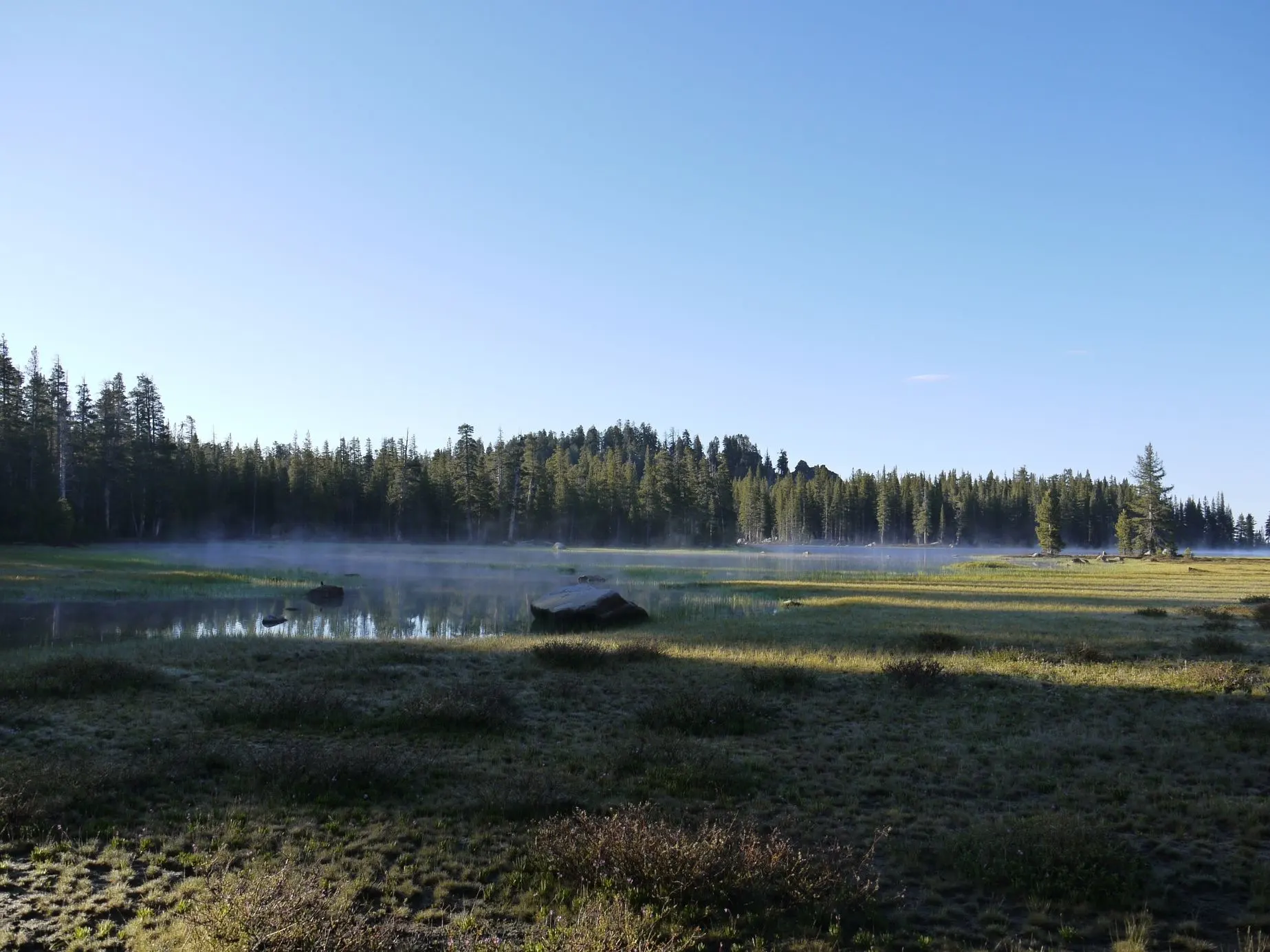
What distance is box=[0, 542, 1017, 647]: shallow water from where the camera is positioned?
102ft

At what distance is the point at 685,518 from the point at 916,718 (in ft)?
430

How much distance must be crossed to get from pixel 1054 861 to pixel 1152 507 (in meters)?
127

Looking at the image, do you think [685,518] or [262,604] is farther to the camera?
[685,518]

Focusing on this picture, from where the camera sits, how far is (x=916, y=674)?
17.2 m

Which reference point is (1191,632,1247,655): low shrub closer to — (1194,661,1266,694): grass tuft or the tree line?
(1194,661,1266,694): grass tuft

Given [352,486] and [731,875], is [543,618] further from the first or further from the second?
[352,486]

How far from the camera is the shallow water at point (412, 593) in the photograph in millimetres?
30969

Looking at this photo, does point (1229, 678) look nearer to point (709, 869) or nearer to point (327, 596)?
point (709, 869)

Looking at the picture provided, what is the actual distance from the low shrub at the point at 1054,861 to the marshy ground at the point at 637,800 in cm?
3

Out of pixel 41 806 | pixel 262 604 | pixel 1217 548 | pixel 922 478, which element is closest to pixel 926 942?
pixel 41 806

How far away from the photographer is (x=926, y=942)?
6582 mm

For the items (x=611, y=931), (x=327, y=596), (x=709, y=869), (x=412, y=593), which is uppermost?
(x=611, y=931)

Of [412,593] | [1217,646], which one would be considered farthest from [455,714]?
[412,593]

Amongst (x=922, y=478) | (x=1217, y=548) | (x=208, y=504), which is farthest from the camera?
(x=1217, y=548)
